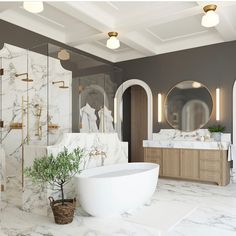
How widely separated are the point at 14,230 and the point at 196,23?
4.39 metres

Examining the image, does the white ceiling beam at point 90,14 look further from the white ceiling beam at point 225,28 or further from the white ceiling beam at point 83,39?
the white ceiling beam at point 225,28

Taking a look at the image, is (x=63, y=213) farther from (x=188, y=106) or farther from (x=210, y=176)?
(x=188, y=106)

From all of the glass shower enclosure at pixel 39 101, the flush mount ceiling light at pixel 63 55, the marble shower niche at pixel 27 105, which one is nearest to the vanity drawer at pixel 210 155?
the glass shower enclosure at pixel 39 101

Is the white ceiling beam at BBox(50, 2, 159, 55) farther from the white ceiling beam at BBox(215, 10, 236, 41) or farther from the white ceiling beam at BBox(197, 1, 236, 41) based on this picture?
the white ceiling beam at BBox(215, 10, 236, 41)

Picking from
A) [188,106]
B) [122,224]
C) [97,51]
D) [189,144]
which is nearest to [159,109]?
[188,106]

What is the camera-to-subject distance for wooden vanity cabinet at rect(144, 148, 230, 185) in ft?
15.7

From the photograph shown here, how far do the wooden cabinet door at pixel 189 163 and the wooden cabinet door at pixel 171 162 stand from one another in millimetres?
85

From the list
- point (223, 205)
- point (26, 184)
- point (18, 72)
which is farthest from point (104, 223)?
point (18, 72)

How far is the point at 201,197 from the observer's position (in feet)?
13.1

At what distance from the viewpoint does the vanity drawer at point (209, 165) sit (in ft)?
15.8

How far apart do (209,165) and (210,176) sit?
0.67ft

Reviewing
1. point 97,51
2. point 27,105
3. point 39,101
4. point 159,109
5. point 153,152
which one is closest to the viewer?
point 39,101

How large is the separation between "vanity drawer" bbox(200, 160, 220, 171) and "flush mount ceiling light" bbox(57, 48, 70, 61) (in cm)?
315

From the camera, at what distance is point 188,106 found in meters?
5.61
